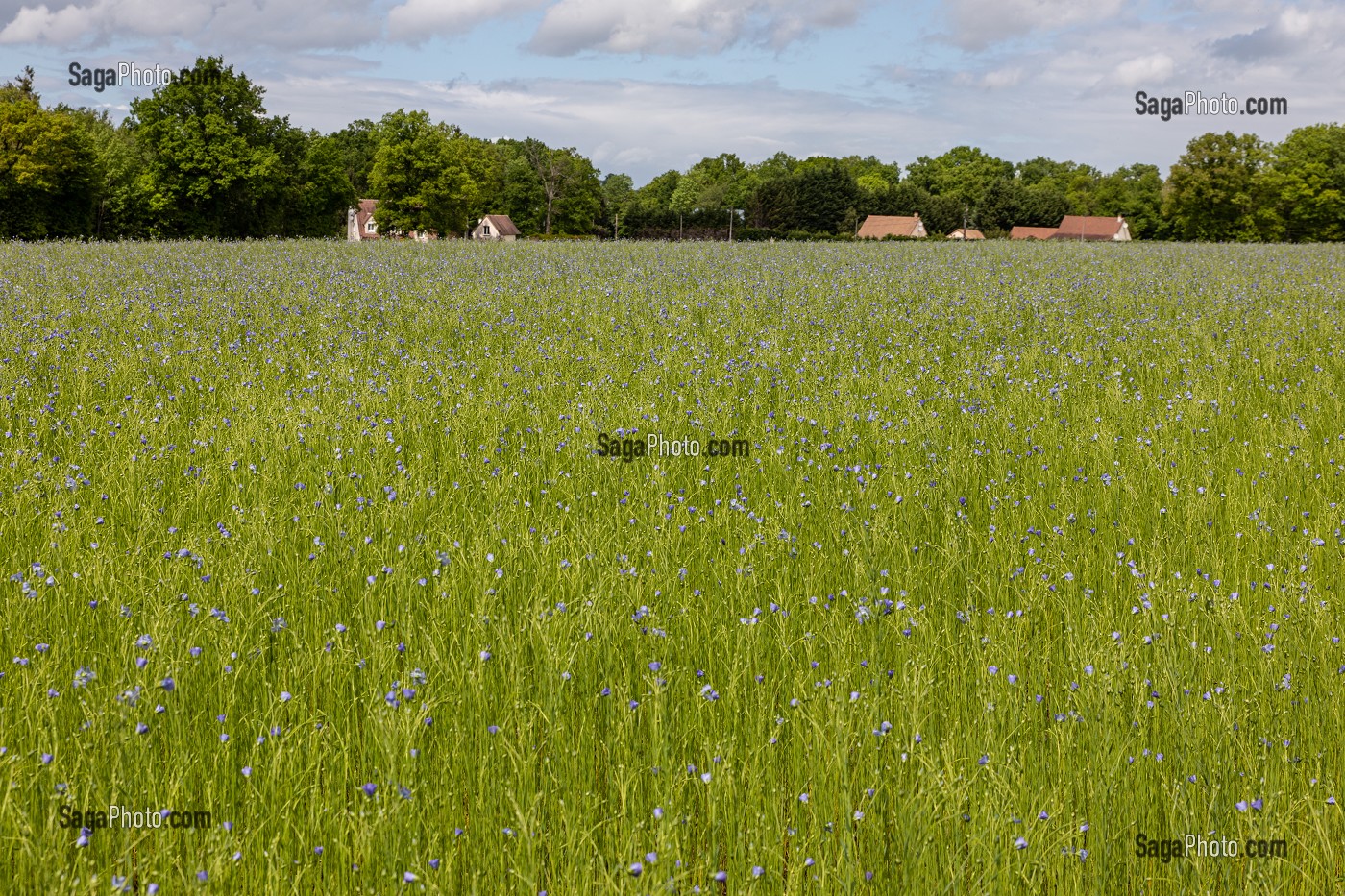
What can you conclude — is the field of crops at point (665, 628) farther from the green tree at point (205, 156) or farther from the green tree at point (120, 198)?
the green tree at point (120, 198)

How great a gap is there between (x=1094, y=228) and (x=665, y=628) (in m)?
140

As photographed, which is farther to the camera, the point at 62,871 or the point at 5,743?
the point at 5,743

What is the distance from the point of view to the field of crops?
2.98m

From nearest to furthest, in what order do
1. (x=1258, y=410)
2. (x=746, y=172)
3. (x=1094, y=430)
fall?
(x=1094, y=430) → (x=1258, y=410) → (x=746, y=172)

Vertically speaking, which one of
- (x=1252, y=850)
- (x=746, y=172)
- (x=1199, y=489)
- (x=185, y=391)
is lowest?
(x=1252, y=850)

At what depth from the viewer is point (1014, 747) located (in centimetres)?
345

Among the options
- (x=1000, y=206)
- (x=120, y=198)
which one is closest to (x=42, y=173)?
(x=120, y=198)

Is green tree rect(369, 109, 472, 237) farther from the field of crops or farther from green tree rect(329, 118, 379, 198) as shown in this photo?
the field of crops

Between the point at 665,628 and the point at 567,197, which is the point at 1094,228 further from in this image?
the point at 665,628

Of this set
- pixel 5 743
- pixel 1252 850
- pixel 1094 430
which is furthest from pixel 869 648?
pixel 1094 430

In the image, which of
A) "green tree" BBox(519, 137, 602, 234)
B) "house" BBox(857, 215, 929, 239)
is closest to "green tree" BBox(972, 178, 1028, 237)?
"house" BBox(857, 215, 929, 239)

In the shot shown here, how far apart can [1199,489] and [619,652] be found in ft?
14.3

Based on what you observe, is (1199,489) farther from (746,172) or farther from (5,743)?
(746,172)

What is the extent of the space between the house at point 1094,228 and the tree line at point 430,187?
2476 mm
